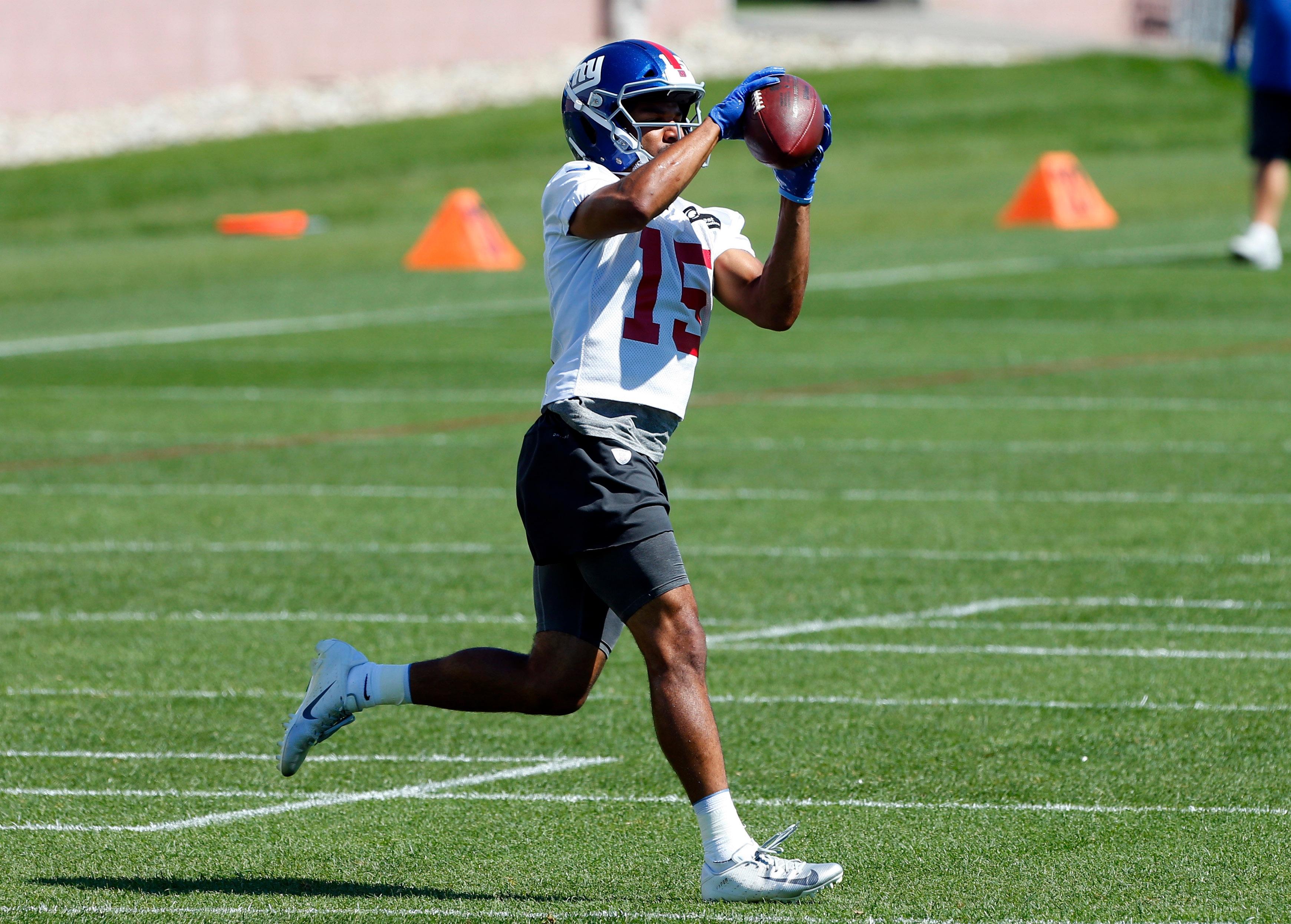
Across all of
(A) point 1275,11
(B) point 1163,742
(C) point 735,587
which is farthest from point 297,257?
(B) point 1163,742

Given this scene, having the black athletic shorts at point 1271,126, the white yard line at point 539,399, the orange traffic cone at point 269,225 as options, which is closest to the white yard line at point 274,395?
the white yard line at point 539,399

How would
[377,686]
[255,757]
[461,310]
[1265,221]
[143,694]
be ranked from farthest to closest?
[1265,221], [461,310], [143,694], [255,757], [377,686]

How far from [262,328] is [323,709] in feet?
40.6

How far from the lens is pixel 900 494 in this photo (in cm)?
1089

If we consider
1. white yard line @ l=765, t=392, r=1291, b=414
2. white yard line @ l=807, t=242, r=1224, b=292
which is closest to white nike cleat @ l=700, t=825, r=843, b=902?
white yard line @ l=765, t=392, r=1291, b=414

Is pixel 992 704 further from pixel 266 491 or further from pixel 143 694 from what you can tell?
pixel 266 491

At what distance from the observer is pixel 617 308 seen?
17.5ft

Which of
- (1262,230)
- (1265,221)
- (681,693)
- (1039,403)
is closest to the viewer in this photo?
(681,693)

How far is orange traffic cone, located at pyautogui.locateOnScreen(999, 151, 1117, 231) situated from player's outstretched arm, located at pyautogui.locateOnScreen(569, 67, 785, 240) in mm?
19693

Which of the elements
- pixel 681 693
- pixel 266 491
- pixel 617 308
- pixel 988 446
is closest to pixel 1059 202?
pixel 988 446

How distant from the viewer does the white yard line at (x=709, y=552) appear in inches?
366

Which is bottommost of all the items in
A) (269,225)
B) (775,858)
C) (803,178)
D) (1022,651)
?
(269,225)

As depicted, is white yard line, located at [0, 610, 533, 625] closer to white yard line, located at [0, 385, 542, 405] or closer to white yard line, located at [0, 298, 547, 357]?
white yard line, located at [0, 385, 542, 405]

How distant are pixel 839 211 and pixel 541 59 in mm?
16041
